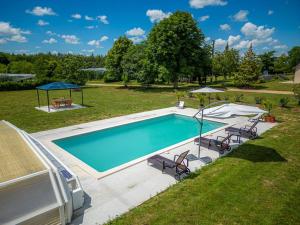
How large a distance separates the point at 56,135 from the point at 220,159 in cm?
864

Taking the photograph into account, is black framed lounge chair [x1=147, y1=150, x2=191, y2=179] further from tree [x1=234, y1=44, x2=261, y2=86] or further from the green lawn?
tree [x1=234, y1=44, x2=261, y2=86]

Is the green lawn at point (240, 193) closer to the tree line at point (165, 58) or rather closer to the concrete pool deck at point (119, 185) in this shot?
the concrete pool deck at point (119, 185)

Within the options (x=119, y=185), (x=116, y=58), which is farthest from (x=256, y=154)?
(x=116, y=58)

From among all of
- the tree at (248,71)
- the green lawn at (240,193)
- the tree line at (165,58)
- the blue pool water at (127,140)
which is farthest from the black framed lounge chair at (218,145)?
the tree at (248,71)

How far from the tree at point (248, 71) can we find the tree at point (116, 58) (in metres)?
19.8

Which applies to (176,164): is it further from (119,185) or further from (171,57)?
(171,57)

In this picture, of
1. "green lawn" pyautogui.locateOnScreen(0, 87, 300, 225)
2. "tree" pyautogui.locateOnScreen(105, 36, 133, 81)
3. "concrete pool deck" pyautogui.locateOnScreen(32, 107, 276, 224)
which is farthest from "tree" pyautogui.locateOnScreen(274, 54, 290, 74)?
"concrete pool deck" pyautogui.locateOnScreen(32, 107, 276, 224)

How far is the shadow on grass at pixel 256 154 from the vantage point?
8.43 meters

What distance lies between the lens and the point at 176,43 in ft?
102

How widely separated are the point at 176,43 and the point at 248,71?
491 inches

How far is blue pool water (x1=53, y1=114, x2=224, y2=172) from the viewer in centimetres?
998

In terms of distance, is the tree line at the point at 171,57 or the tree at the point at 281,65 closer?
the tree line at the point at 171,57

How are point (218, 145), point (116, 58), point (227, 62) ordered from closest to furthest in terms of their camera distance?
point (218, 145), point (116, 58), point (227, 62)

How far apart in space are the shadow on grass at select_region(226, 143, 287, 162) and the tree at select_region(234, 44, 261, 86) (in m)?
26.2
